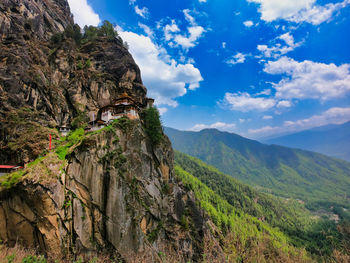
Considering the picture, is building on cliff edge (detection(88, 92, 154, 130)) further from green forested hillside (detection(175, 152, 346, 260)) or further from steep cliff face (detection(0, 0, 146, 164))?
green forested hillside (detection(175, 152, 346, 260))

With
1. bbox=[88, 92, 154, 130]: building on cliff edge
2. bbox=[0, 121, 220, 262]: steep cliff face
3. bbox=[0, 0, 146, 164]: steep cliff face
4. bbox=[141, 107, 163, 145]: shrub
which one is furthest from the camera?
bbox=[141, 107, 163, 145]: shrub

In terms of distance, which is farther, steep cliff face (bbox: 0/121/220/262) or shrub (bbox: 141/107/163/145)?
shrub (bbox: 141/107/163/145)

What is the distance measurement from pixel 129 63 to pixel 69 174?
3314 cm

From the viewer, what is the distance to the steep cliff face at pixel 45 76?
79.6ft

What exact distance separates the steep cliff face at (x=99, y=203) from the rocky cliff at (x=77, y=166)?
0.11m

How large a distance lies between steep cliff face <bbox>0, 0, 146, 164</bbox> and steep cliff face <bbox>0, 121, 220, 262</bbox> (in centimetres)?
710

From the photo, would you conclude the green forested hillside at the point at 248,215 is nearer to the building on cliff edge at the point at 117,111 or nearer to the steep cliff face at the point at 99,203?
the steep cliff face at the point at 99,203

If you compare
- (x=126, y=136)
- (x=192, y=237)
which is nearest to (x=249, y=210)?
(x=192, y=237)

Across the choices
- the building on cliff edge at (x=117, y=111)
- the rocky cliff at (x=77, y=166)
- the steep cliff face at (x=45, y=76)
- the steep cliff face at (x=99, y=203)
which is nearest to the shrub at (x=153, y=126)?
the rocky cliff at (x=77, y=166)

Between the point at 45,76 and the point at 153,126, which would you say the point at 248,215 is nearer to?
the point at 153,126

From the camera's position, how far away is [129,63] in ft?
141

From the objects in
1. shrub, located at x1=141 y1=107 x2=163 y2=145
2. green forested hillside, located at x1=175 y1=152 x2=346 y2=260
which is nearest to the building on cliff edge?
shrub, located at x1=141 y1=107 x2=163 y2=145

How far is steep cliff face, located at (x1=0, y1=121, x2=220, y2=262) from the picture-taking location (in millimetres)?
17234

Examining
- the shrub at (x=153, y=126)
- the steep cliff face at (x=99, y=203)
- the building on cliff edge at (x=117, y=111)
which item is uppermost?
the building on cliff edge at (x=117, y=111)
